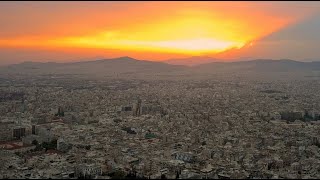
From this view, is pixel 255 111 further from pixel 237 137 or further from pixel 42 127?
pixel 42 127

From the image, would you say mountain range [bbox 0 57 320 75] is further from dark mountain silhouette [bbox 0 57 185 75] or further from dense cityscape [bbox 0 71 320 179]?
dense cityscape [bbox 0 71 320 179]

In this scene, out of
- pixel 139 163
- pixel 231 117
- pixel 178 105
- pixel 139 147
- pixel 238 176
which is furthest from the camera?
pixel 178 105

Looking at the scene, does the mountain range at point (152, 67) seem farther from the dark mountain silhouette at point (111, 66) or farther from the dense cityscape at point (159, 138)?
the dense cityscape at point (159, 138)

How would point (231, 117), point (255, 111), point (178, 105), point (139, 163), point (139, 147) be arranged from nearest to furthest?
point (139, 163)
point (139, 147)
point (231, 117)
point (255, 111)
point (178, 105)

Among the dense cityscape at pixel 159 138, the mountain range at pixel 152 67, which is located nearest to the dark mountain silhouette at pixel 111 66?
the mountain range at pixel 152 67

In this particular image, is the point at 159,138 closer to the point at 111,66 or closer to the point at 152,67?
the point at 152,67

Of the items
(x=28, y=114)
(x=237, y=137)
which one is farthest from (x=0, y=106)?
(x=237, y=137)

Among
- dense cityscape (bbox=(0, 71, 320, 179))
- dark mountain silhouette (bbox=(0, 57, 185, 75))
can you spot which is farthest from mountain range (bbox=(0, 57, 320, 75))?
dense cityscape (bbox=(0, 71, 320, 179))

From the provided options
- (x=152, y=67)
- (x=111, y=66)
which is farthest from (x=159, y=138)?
(x=111, y=66)
